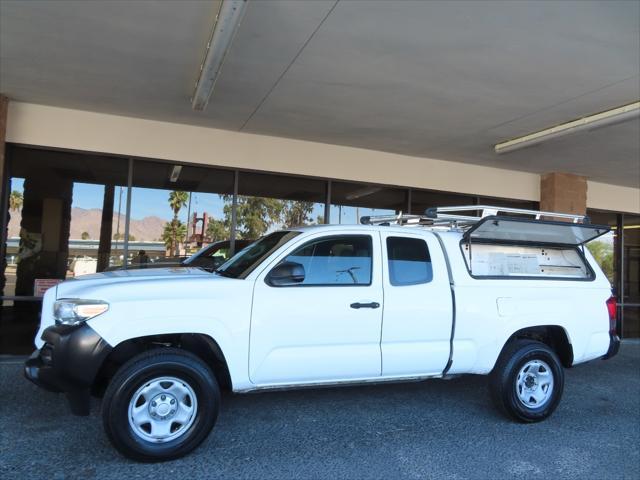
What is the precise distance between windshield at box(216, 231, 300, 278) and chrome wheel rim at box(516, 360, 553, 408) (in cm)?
274

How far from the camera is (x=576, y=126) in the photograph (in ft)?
23.1

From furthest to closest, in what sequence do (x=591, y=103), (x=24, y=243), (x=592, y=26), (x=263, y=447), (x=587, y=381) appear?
(x=24, y=243), (x=587, y=381), (x=591, y=103), (x=592, y=26), (x=263, y=447)

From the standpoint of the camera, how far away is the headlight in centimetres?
368

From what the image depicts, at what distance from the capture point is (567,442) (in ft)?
14.6

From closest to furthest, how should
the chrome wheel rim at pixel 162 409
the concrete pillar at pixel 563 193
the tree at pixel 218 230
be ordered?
the chrome wheel rim at pixel 162 409 < the tree at pixel 218 230 < the concrete pillar at pixel 563 193

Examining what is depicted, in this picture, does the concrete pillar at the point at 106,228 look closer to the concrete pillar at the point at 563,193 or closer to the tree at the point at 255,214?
the tree at the point at 255,214

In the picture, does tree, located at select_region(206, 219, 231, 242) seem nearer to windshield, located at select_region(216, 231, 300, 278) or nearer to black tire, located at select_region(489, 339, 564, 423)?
windshield, located at select_region(216, 231, 300, 278)

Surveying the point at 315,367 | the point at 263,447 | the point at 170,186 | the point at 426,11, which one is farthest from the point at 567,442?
the point at 170,186

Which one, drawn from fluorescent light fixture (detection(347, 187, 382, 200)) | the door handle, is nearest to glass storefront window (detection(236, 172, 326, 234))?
fluorescent light fixture (detection(347, 187, 382, 200))

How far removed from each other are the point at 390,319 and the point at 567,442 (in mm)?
2003

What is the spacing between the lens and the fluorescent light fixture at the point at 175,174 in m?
8.22

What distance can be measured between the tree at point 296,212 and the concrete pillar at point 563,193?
549 centimetres

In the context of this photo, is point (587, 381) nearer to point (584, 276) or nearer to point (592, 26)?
point (584, 276)

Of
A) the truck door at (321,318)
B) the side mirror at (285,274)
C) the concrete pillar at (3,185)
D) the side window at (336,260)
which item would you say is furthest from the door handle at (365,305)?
the concrete pillar at (3,185)
